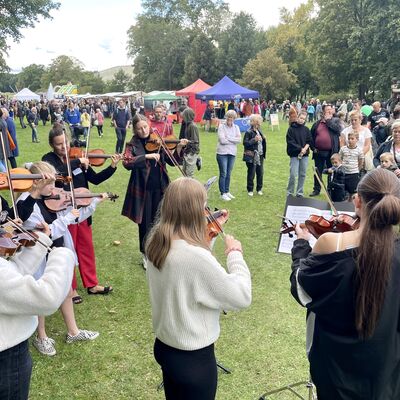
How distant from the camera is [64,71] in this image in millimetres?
81625

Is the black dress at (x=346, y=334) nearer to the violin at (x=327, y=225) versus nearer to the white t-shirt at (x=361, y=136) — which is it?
the violin at (x=327, y=225)

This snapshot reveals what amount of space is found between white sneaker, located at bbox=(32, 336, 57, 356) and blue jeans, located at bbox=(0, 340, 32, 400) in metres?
1.63

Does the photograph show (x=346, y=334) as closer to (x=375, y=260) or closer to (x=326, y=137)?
(x=375, y=260)

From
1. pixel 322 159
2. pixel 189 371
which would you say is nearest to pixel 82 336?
pixel 189 371

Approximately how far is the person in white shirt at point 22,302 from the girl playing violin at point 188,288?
46cm

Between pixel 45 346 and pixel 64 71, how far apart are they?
284ft

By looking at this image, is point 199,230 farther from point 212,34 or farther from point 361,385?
point 212,34

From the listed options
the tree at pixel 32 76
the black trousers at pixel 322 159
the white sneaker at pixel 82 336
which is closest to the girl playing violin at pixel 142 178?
the white sneaker at pixel 82 336

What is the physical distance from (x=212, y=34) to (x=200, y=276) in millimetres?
52705

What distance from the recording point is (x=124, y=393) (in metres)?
3.18

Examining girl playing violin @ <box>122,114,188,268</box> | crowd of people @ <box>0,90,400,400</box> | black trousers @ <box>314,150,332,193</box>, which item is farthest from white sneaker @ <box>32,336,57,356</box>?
black trousers @ <box>314,150,332,193</box>

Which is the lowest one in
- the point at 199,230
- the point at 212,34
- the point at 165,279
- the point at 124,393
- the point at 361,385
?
the point at 124,393

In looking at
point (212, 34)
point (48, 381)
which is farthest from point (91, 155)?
point (212, 34)

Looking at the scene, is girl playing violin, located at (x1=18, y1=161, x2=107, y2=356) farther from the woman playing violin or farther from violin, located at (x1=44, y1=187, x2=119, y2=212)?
the woman playing violin
